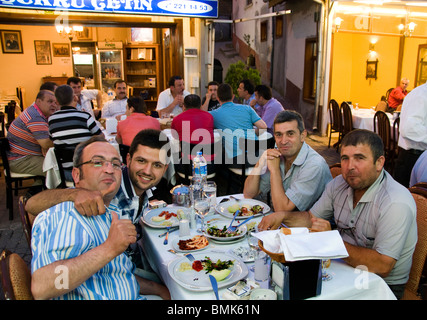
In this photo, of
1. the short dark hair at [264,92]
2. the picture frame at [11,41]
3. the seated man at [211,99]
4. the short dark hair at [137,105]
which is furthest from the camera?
the picture frame at [11,41]

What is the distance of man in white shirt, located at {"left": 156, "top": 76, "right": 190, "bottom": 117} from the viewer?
20.8 ft

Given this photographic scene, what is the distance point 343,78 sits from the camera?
10391mm

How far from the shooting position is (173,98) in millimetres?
6902

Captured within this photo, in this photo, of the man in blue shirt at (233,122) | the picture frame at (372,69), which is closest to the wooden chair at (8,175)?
the man in blue shirt at (233,122)

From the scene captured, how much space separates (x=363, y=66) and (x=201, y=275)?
11.3 m

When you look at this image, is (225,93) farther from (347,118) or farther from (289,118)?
(347,118)

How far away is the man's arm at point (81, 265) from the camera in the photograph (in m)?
1.26

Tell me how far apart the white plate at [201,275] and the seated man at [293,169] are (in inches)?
32.7

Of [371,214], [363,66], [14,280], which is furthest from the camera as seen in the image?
[363,66]

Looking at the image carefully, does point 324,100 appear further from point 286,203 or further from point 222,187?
point 286,203

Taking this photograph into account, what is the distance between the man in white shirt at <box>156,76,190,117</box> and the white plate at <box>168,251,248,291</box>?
15.8 ft

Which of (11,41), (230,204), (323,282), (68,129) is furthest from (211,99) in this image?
(11,41)

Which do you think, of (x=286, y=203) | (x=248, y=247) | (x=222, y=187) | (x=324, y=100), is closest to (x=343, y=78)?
(x=324, y=100)

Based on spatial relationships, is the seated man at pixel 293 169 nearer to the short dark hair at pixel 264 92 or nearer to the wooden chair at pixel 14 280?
the wooden chair at pixel 14 280
